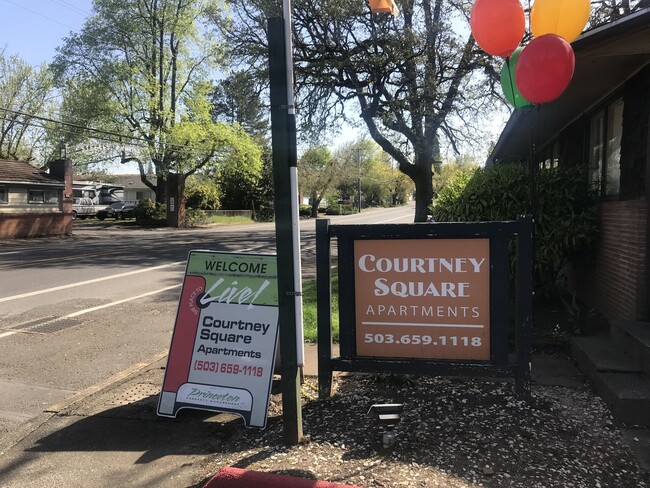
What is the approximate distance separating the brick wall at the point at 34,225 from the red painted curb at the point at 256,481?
25.1 meters

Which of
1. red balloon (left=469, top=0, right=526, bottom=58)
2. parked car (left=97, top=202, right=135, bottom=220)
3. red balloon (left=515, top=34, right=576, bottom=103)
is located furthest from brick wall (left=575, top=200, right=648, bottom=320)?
parked car (left=97, top=202, right=135, bottom=220)

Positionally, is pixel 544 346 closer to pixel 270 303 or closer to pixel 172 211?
pixel 270 303

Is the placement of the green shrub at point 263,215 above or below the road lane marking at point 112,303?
above

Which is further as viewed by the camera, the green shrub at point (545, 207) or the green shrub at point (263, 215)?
the green shrub at point (263, 215)

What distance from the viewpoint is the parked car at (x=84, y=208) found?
42.3 metres

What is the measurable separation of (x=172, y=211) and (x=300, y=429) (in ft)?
109

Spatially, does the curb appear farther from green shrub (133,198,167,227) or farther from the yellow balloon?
green shrub (133,198,167,227)

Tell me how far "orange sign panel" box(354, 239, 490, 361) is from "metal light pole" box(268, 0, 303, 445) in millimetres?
769

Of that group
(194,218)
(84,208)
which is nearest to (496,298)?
(194,218)

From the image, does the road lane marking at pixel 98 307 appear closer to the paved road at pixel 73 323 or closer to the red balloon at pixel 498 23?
the paved road at pixel 73 323

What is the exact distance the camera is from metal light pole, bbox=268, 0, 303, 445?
323 cm

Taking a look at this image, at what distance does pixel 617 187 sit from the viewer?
5.91m

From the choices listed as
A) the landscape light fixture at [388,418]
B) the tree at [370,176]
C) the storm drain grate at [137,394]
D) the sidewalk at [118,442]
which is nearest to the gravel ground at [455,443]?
the landscape light fixture at [388,418]

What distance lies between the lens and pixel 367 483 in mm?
2838
